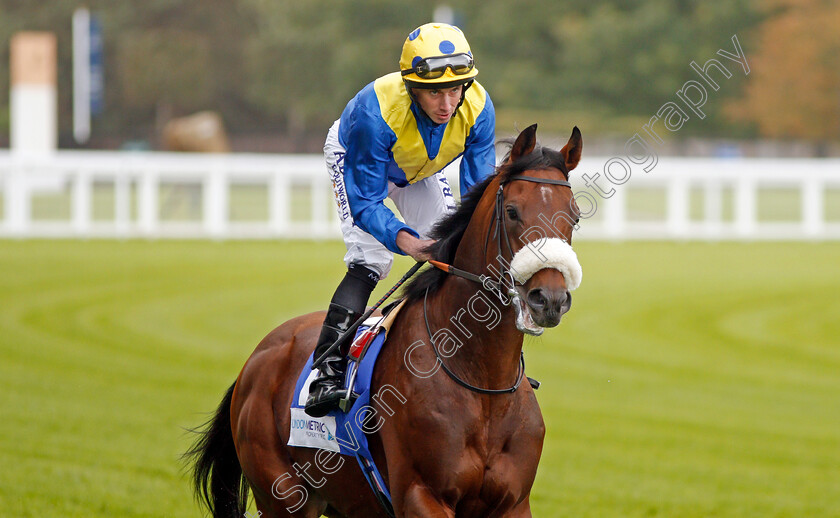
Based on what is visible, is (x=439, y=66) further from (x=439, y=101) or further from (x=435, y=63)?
(x=439, y=101)

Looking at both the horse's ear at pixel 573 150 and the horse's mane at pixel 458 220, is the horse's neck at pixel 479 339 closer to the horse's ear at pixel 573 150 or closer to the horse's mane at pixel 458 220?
the horse's mane at pixel 458 220

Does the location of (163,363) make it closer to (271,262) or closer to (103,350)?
(103,350)

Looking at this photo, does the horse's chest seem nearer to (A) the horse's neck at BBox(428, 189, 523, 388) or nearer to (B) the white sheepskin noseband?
(A) the horse's neck at BBox(428, 189, 523, 388)

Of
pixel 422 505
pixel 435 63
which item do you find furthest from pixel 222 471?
pixel 435 63

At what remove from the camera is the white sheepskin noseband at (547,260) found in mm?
3133

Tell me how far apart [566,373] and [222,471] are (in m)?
5.20

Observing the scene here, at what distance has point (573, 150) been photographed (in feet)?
11.5

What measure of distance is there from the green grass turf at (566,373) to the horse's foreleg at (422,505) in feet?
7.65

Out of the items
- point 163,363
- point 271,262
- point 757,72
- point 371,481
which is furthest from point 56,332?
point 757,72

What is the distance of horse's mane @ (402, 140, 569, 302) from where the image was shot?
11.2ft

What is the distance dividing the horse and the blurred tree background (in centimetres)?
3070

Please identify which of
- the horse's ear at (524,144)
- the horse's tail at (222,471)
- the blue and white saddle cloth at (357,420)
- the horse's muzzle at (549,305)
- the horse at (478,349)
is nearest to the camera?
the horse's muzzle at (549,305)

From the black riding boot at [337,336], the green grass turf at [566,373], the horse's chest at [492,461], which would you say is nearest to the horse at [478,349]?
the horse's chest at [492,461]

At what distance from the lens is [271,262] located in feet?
50.8
